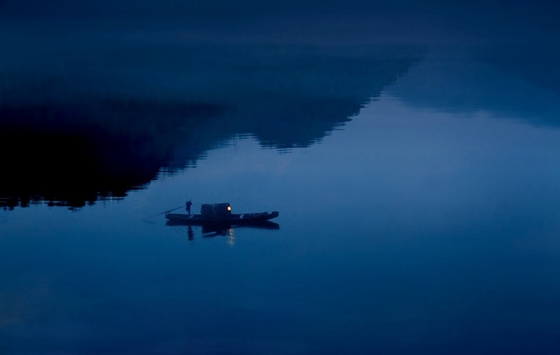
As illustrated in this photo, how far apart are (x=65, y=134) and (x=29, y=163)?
1.12 ft

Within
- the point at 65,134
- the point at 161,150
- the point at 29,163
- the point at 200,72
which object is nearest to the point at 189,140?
the point at 161,150

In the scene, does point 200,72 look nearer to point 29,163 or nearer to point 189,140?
point 189,140

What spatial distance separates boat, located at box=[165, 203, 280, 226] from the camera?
4.21 meters

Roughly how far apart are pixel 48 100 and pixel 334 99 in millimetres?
2040

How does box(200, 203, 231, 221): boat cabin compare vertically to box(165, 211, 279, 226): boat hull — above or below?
above

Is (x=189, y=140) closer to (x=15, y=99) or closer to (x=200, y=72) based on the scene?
(x=200, y=72)

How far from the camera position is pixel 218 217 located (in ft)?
14.0

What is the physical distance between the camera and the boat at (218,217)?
421 cm

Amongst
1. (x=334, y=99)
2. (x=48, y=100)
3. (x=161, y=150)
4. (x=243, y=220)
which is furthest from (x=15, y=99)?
(x=334, y=99)

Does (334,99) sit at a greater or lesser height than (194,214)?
greater

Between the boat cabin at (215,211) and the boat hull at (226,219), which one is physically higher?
the boat cabin at (215,211)

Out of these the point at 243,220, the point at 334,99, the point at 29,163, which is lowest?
the point at 243,220

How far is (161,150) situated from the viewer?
426 cm

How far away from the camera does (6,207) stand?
423 centimetres
